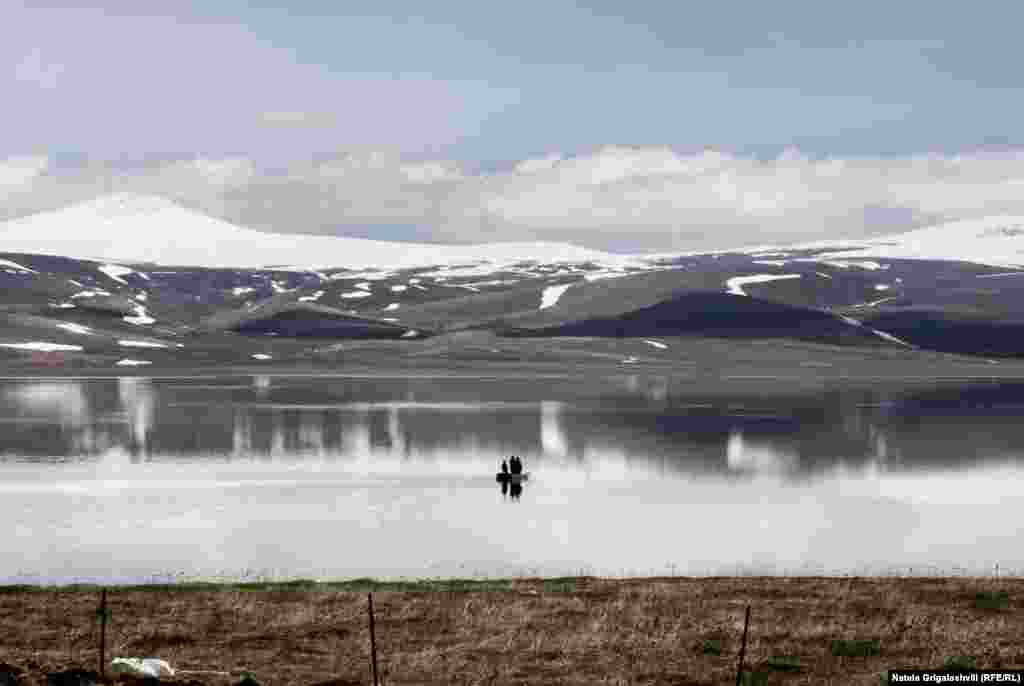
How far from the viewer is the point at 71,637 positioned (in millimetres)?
30234

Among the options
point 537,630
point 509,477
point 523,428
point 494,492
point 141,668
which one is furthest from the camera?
point 523,428

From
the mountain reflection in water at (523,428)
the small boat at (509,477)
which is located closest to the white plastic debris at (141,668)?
the small boat at (509,477)

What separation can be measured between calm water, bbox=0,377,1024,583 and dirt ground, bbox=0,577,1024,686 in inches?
285

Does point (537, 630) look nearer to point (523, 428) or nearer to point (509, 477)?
point (509, 477)

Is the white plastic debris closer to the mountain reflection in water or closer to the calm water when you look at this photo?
the calm water

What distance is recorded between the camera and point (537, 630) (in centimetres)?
3106

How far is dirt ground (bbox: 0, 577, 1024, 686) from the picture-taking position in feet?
86.9

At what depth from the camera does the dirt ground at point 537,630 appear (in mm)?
26500

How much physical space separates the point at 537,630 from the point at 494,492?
121 ft

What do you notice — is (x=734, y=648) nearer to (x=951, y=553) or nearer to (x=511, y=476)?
(x=951, y=553)

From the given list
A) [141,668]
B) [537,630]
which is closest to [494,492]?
[537,630]

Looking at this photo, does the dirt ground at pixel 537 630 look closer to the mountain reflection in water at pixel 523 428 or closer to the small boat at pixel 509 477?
the small boat at pixel 509 477

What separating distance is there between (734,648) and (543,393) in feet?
452

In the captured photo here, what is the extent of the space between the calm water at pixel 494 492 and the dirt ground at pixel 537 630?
724 cm
